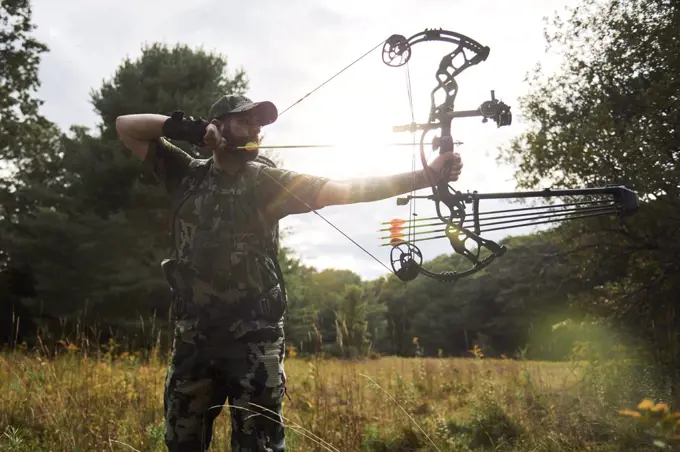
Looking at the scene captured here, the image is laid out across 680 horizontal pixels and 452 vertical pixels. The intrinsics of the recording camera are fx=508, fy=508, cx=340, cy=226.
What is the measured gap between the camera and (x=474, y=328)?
40.6 metres

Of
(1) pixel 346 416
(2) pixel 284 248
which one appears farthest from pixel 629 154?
(2) pixel 284 248

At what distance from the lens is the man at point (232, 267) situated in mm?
2260

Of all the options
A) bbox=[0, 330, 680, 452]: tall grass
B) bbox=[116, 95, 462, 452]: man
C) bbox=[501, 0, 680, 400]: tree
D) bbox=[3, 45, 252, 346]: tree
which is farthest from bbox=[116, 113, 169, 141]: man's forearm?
bbox=[3, 45, 252, 346]: tree

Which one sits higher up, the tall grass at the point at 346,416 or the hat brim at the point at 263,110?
the hat brim at the point at 263,110

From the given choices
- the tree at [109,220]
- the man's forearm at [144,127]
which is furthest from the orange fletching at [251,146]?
the tree at [109,220]

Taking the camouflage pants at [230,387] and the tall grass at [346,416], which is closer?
the camouflage pants at [230,387]

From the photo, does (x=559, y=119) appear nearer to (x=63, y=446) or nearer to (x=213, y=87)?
(x=63, y=446)

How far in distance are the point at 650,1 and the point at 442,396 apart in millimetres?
6433

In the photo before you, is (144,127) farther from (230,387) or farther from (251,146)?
(230,387)

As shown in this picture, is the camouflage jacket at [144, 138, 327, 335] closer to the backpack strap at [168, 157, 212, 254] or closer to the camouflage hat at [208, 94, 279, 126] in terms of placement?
the backpack strap at [168, 157, 212, 254]

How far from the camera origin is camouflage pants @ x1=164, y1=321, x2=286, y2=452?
2248 millimetres

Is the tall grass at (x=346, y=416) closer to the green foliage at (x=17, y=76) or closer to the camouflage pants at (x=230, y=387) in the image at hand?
the camouflage pants at (x=230, y=387)

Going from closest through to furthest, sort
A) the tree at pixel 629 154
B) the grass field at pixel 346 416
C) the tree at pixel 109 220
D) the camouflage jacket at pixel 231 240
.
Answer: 1. the camouflage jacket at pixel 231 240
2. the grass field at pixel 346 416
3. the tree at pixel 629 154
4. the tree at pixel 109 220

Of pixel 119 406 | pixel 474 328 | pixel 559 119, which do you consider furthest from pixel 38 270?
pixel 474 328
